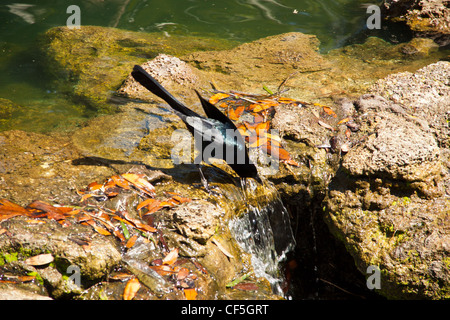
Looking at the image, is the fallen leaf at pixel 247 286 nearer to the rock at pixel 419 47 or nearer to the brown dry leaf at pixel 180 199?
the brown dry leaf at pixel 180 199

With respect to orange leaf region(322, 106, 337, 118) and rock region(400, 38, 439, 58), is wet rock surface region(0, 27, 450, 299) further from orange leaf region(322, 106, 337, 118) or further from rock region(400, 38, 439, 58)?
rock region(400, 38, 439, 58)

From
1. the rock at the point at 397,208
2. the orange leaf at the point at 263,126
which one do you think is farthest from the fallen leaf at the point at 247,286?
the orange leaf at the point at 263,126

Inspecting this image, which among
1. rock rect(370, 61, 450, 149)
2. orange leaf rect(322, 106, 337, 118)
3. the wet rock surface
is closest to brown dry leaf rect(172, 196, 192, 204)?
the wet rock surface

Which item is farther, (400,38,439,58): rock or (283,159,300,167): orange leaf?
(400,38,439,58): rock

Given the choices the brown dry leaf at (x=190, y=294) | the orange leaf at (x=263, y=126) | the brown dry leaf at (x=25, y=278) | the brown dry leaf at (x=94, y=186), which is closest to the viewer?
the brown dry leaf at (x=25, y=278)

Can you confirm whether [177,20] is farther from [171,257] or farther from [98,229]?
[171,257]

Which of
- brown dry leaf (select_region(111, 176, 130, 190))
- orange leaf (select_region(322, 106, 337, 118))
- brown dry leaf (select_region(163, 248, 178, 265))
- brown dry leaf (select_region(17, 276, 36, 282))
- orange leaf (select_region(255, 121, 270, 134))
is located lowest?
brown dry leaf (select_region(163, 248, 178, 265))

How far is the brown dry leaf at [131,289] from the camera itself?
2428mm

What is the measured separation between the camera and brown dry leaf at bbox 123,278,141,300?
243 centimetres

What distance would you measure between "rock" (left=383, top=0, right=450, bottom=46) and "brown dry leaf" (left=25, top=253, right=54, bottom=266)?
6.69 metres

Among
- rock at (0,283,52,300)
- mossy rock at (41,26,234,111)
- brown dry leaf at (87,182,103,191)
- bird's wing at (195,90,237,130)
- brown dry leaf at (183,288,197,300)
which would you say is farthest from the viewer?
mossy rock at (41,26,234,111)

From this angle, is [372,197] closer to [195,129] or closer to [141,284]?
[195,129]

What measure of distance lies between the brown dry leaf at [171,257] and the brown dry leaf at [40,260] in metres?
0.76

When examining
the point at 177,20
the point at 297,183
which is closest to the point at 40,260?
the point at 297,183
